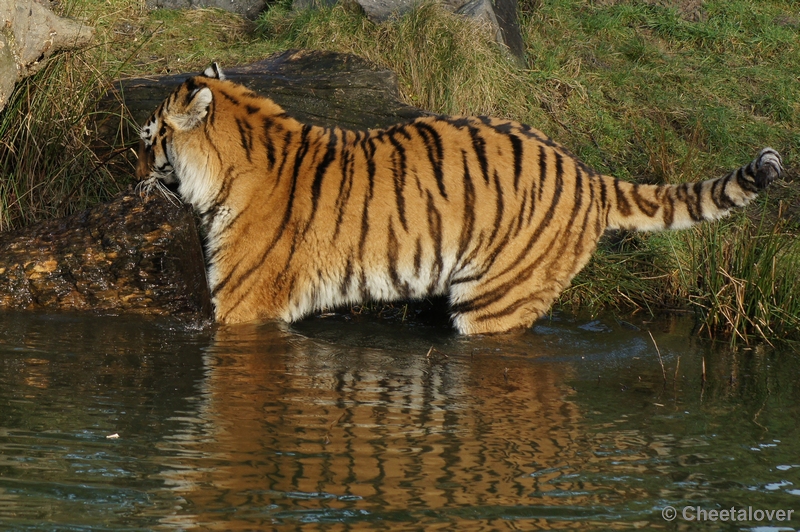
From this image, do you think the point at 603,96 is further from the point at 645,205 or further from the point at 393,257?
the point at 393,257

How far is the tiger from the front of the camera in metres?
5.85

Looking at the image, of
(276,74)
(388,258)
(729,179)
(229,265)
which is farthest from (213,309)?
(729,179)

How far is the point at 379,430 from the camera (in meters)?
4.19

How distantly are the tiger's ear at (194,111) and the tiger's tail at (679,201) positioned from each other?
2.42 meters

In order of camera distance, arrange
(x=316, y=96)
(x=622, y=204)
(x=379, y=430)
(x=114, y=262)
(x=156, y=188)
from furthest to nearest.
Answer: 1. (x=316, y=96)
2. (x=156, y=188)
3. (x=114, y=262)
4. (x=622, y=204)
5. (x=379, y=430)

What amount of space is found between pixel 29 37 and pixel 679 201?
4259mm

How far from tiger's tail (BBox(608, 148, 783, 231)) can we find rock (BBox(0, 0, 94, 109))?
380cm

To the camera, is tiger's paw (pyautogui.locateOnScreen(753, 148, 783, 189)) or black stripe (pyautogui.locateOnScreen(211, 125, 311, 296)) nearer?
tiger's paw (pyautogui.locateOnScreen(753, 148, 783, 189))

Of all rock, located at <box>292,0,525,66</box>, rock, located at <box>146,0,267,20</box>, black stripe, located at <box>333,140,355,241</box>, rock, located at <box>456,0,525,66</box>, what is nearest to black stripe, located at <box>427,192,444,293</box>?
black stripe, located at <box>333,140,355,241</box>

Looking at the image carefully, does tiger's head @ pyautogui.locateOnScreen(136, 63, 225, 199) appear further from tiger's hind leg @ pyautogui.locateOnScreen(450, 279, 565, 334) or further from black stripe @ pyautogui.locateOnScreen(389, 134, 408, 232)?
tiger's hind leg @ pyautogui.locateOnScreen(450, 279, 565, 334)

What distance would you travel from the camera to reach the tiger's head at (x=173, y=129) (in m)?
5.86

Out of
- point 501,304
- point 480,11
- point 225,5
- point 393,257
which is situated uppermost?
point 225,5

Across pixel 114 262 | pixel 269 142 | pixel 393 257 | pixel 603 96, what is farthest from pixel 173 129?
pixel 603 96

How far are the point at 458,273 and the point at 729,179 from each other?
1.61 metres
